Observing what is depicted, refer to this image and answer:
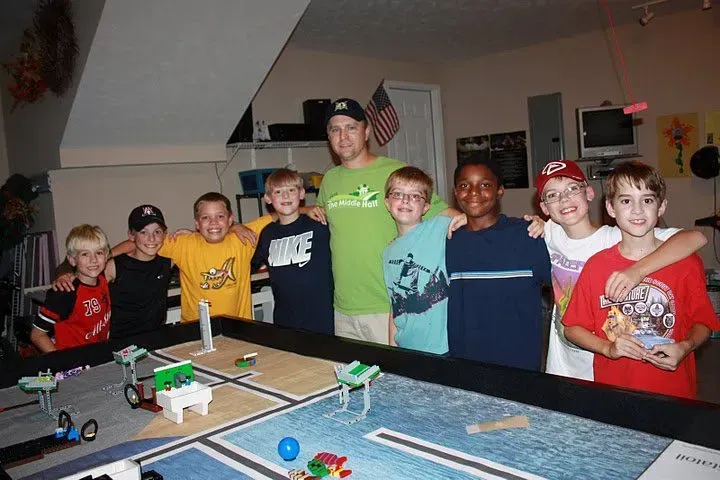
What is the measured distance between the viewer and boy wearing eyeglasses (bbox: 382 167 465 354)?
2.13m

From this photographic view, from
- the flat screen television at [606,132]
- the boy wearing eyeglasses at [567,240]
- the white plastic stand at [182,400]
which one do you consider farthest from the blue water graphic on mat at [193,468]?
the flat screen television at [606,132]

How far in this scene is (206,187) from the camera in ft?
16.2

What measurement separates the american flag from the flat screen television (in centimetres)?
188

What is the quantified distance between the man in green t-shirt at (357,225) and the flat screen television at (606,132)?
3.71 metres

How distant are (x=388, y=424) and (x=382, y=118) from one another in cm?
415

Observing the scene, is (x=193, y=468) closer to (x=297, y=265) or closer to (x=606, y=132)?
(x=297, y=265)

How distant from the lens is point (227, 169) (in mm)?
5086

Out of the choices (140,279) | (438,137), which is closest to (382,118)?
(438,137)

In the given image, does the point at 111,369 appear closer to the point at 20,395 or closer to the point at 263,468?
the point at 20,395

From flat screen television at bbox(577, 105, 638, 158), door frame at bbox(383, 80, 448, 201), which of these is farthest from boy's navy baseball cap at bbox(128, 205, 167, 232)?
door frame at bbox(383, 80, 448, 201)

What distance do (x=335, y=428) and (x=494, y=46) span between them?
18.8 feet

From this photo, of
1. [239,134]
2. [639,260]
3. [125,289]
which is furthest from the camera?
[239,134]

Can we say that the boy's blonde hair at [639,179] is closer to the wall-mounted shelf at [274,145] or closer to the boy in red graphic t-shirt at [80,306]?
the boy in red graphic t-shirt at [80,306]

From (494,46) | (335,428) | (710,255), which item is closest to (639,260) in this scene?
(335,428)
